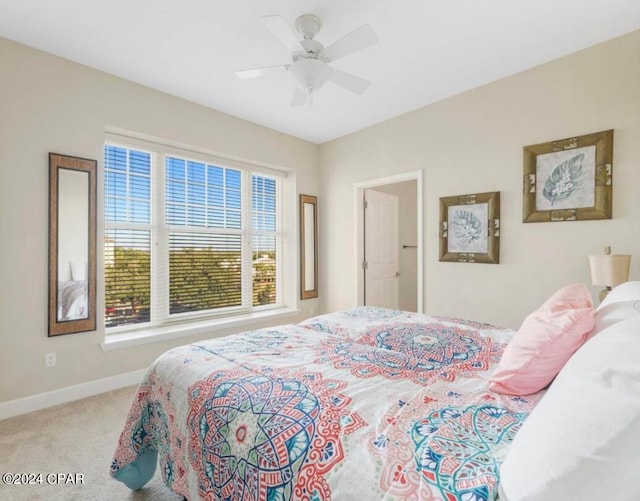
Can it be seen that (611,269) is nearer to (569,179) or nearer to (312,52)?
(569,179)

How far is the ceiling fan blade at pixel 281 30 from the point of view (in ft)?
5.91

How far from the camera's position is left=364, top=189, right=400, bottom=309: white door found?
446 cm

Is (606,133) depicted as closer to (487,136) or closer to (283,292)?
(487,136)

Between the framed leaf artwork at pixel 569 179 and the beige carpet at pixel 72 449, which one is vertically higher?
the framed leaf artwork at pixel 569 179

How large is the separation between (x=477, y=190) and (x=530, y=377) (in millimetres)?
2457

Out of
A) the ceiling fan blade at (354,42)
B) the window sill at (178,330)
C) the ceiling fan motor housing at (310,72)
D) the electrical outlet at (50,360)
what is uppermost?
the ceiling fan blade at (354,42)

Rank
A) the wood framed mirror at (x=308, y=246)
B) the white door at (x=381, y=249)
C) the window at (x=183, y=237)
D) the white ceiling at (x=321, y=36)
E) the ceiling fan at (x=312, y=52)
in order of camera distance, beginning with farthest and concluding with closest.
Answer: the wood framed mirror at (x=308, y=246) < the white door at (x=381, y=249) < the window at (x=183, y=237) < the white ceiling at (x=321, y=36) < the ceiling fan at (x=312, y=52)

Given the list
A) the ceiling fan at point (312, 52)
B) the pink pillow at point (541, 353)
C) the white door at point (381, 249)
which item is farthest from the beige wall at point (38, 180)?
the pink pillow at point (541, 353)

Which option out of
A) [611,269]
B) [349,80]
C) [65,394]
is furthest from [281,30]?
[65,394]

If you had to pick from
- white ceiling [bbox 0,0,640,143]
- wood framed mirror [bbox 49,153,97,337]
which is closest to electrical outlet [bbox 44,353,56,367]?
wood framed mirror [bbox 49,153,97,337]

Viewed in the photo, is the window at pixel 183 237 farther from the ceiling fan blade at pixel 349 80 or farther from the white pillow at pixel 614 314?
the white pillow at pixel 614 314

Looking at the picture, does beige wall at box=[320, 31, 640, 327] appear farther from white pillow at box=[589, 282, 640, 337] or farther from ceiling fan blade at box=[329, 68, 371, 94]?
ceiling fan blade at box=[329, 68, 371, 94]

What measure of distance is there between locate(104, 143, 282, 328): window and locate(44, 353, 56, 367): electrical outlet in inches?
20.3

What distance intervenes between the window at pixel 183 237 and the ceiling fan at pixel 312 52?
1727mm
